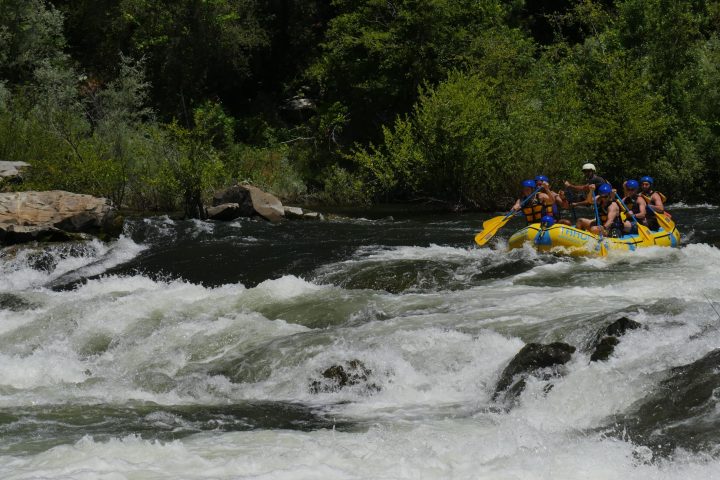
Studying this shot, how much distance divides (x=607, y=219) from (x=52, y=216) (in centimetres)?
843

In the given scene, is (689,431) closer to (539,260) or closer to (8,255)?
(539,260)

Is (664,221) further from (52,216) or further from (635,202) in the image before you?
(52,216)

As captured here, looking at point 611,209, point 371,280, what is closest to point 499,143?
point 611,209

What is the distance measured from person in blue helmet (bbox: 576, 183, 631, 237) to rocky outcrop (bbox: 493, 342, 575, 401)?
5.74 meters

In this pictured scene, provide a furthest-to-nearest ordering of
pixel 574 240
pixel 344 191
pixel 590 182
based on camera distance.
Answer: pixel 344 191
pixel 590 182
pixel 574 240

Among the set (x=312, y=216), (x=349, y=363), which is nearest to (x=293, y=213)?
(x=312, y=216)

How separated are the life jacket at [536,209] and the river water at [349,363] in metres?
0.71

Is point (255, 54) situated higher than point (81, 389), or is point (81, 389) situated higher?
point (255, 54)

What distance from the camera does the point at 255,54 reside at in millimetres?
28359

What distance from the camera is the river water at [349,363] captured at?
506 cm

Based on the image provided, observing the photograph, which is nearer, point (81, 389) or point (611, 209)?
point (81, 389)

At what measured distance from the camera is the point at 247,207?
17.1 metres

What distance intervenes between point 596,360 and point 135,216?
12.5 metres

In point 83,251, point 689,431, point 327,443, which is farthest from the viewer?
point 83,251
